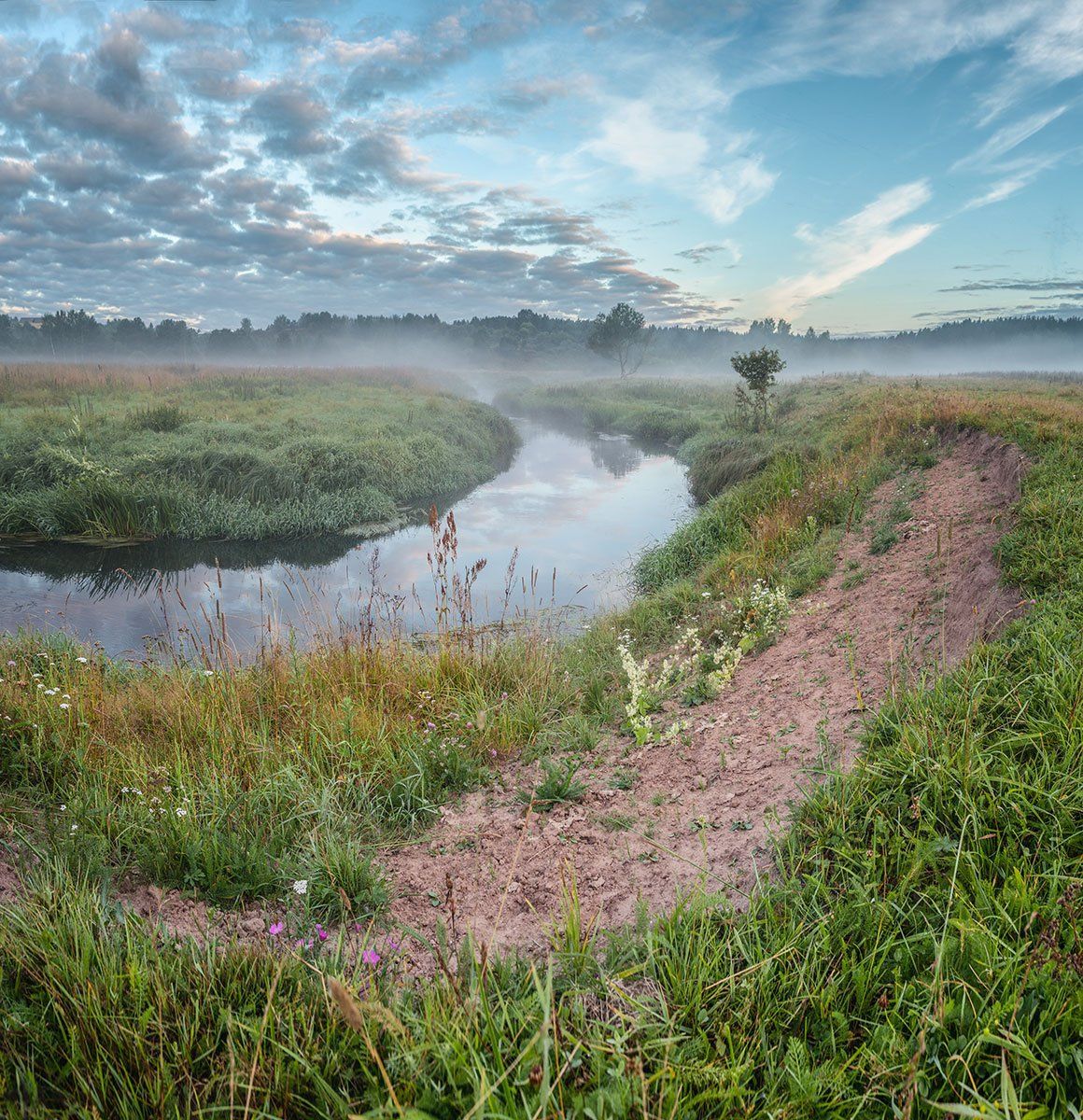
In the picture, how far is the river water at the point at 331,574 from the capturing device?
9047mm

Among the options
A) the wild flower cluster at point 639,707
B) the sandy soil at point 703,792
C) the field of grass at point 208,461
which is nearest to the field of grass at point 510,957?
the sandy soil at point 703,792

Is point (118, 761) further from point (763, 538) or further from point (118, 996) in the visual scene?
point (763, 538)

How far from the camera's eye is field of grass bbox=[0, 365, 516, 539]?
13.6 m

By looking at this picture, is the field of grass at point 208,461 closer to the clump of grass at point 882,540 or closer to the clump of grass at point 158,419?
the clump of grass at point 158,419

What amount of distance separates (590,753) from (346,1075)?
313 centimetres

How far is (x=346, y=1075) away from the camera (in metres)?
1.80

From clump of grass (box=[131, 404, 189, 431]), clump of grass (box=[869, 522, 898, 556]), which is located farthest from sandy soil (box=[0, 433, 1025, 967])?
clump of grass (box=[131, 404, 189, 431])

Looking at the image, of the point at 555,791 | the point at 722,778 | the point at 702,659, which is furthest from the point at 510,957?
the point at 702,659

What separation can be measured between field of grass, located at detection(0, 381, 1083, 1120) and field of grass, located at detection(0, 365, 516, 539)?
9.67 meters

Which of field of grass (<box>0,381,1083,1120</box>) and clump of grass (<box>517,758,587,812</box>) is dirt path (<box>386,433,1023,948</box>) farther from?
field of grass (<box>0,381,1083,1120</box>)

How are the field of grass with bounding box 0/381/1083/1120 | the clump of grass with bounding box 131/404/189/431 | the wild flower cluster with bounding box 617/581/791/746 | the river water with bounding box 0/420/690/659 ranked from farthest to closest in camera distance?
the clump of grass with bounding box 131/404/189/431
the river water with bounding box 0/420/690/659
the wild flower cluster with bounding box 617/581/791/746
the field of grass with bounding box 0/381/1083/1120

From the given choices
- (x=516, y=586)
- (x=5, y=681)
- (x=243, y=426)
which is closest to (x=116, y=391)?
(x=243, y=426)

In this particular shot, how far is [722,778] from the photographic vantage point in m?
4.13

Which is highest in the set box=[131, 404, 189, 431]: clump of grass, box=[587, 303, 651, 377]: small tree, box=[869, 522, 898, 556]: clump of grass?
box=[587, 303, 651, 377]: small tree
